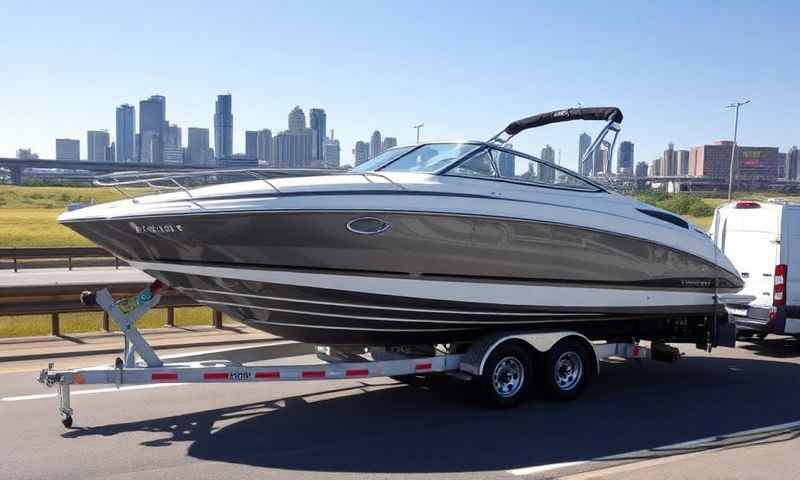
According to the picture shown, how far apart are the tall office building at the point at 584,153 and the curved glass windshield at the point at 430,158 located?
266 centimetres

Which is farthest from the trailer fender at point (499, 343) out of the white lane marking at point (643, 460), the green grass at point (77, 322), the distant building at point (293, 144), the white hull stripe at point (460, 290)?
the distant building at point (293, 144)

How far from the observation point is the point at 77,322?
1373 centimetres

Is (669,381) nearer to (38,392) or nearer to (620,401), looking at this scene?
(620,401)

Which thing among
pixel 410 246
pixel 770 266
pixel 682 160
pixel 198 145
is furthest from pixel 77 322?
pixel 682 160

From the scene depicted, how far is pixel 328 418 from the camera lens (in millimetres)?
7555

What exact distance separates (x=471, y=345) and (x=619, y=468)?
2.49 metres

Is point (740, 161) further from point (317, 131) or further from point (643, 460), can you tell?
point (643, 460)

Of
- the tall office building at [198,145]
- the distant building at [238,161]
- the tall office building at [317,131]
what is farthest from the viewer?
the tall office building at [198,145]

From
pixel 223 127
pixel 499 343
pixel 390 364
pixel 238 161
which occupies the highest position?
pixel 223 127

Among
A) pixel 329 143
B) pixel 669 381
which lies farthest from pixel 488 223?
pixel 329 143

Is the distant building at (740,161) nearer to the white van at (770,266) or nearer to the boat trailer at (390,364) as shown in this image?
the white van at (770,266)

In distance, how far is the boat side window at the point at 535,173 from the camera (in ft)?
27.5

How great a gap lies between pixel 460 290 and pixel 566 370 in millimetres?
1753

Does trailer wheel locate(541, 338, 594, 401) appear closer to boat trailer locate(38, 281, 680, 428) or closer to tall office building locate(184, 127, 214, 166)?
boat trailer locate(38, 281, 680, 428)
